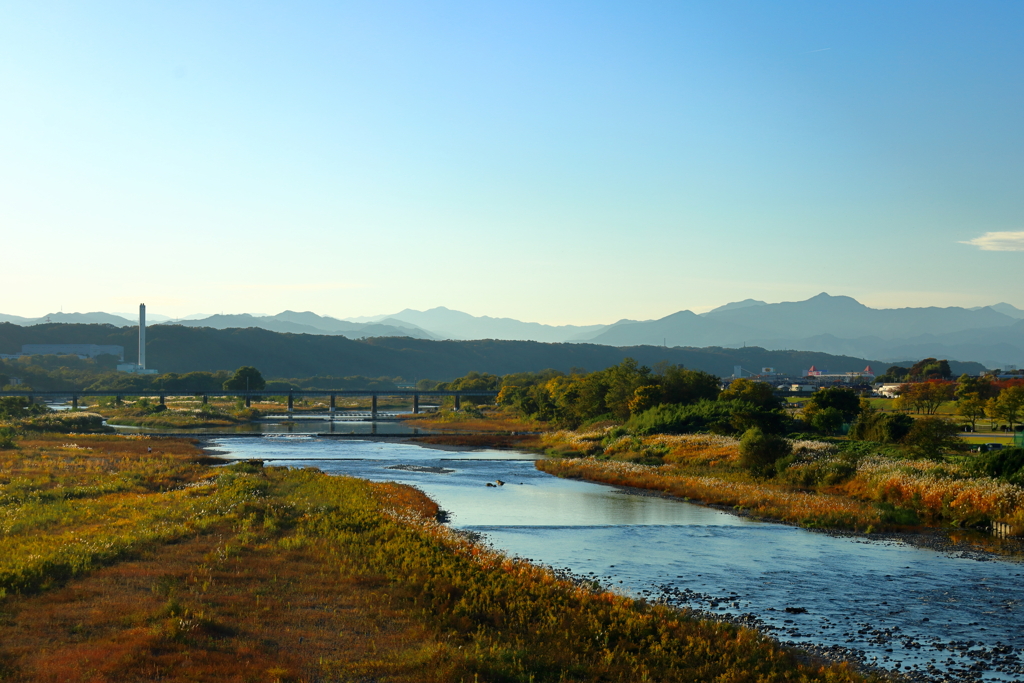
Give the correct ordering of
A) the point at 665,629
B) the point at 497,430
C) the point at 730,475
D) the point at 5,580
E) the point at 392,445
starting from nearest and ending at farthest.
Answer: the point at 665,629 → the point at 5,580 → the point at 730,475 → the point at 392,445 → the point at 497,430

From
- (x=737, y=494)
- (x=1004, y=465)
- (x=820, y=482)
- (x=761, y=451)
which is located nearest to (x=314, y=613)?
(x=737, y=494)

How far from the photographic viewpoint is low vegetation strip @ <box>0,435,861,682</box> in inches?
639

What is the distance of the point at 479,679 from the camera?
15.6 metres

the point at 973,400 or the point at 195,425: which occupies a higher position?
the point at 973,400

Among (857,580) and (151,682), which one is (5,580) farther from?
(857,580)

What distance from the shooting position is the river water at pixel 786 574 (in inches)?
820

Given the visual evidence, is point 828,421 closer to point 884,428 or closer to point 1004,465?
point 884,428

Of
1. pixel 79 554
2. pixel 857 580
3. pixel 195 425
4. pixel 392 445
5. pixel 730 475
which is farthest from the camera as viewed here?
pixel 195 425

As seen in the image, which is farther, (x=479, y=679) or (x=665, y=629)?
(x=665, y=629)

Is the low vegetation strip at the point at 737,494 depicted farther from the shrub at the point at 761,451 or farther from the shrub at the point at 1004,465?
the shrub at the point at 1004,465

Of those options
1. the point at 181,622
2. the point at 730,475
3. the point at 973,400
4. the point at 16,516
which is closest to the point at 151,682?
the point at 181,622

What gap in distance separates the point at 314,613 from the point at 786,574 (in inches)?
698

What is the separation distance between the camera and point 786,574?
29109mm

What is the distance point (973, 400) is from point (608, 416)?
141 feet
